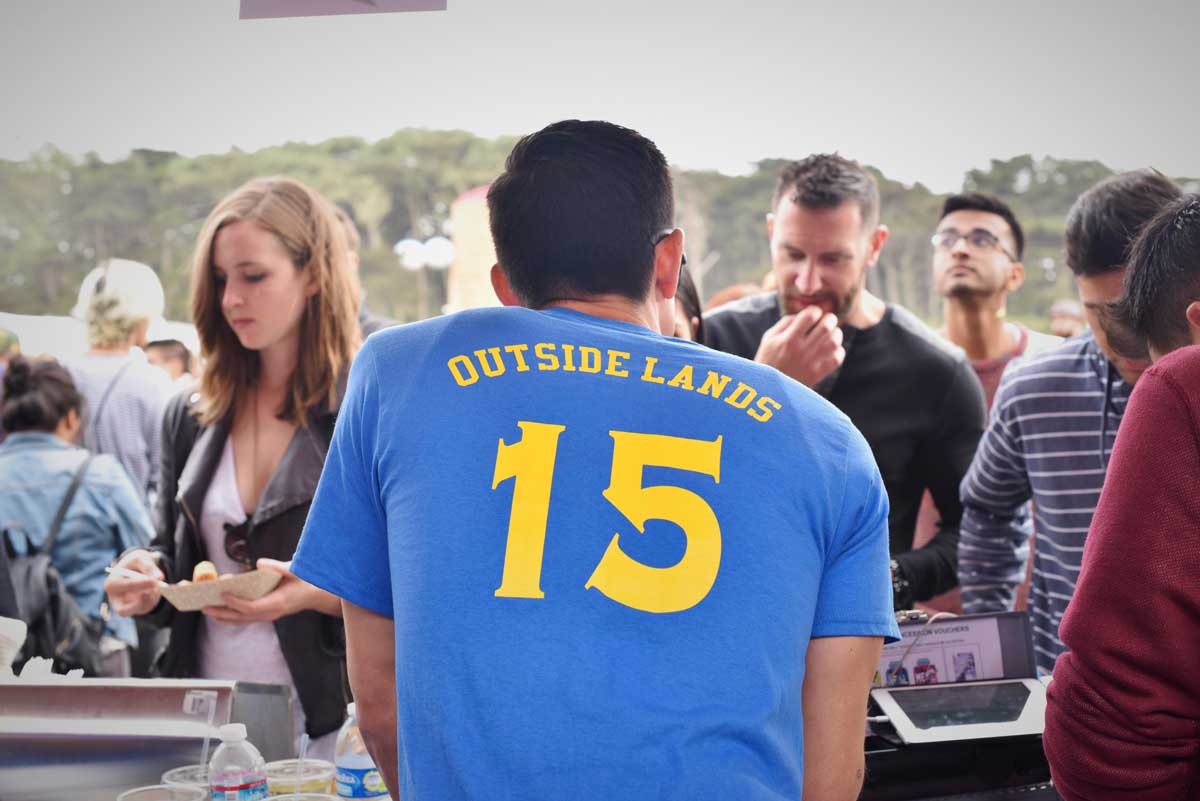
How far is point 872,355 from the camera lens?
104 inches

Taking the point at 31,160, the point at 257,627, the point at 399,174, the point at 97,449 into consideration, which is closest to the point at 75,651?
the point at 97,449

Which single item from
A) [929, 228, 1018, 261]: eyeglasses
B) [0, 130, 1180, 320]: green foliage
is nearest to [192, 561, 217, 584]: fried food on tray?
[929, 228, 1018, 261]: eyeglasses

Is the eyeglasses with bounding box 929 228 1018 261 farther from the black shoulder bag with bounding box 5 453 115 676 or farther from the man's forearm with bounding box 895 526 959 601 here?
the black shoulder bag with bounding box 5 453 115 676

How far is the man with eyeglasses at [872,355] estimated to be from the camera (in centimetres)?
254

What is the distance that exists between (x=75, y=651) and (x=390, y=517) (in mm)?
2705

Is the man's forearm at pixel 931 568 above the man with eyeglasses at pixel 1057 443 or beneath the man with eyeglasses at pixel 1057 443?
beneath

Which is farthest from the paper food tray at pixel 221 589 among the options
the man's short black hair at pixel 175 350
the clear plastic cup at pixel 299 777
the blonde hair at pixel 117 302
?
the man's short black hair at pixel 175 350

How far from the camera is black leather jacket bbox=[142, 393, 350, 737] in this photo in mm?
2225

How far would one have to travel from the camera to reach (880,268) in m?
5.45

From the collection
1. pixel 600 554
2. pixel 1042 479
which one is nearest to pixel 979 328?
pixel 1042 479

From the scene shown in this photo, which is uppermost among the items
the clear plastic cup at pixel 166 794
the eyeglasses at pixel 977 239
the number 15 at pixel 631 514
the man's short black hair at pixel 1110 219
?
the eyeglasses at pixel 977 239

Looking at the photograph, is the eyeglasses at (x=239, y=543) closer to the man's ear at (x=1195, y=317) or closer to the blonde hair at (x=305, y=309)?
the blonde hair at (x=305, y=309)

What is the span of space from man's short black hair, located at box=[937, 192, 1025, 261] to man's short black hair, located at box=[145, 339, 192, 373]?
3.47m

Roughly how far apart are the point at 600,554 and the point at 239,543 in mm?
1424
